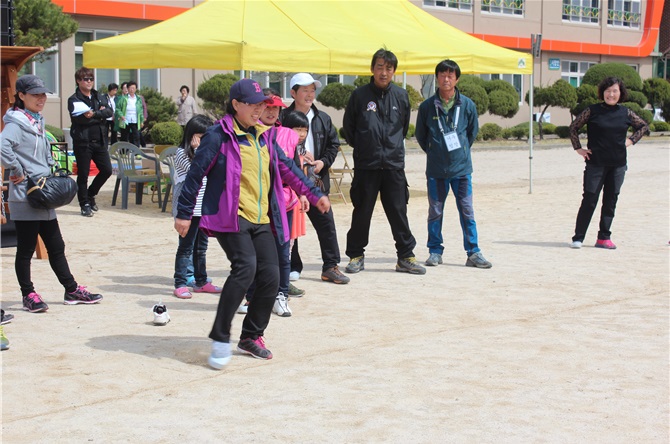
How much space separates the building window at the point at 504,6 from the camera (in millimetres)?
43938

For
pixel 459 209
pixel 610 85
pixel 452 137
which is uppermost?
pixel 610 85

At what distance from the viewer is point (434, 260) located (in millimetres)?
10156

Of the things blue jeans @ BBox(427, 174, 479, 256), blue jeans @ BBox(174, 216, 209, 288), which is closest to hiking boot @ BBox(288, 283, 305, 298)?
blue jeans @ BBox(174, 216, 209, 288)

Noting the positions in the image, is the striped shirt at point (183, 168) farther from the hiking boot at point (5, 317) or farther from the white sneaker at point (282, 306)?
the hiking boot at point (5, 317)

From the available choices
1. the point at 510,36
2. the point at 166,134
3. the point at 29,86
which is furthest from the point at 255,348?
the point at 510,36

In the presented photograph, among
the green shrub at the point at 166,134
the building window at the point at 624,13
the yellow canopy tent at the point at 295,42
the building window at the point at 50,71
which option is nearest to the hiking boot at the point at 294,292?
the yellow canopy tent at the point at 295,42

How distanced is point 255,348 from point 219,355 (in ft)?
1.09

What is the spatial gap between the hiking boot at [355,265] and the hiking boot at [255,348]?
3.26 metres

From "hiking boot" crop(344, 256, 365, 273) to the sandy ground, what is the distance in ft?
0.66

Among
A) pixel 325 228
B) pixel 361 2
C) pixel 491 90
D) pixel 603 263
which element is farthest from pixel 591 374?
pixel 491 90

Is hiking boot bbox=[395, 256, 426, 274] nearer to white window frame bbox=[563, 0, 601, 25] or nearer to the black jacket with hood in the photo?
the black jacket with hood

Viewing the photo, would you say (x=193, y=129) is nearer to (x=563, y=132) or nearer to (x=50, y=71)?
(x=50, y=71)

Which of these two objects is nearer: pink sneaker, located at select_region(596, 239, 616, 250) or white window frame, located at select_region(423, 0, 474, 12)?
pink sneaker, located at select_region(596, 239, 616, 250)

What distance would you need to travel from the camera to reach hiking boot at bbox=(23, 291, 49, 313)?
770 centimetres
